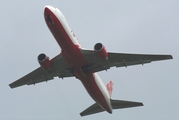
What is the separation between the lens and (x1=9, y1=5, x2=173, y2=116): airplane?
31.9 m

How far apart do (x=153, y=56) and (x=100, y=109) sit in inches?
416

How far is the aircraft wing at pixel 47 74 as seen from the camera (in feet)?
118

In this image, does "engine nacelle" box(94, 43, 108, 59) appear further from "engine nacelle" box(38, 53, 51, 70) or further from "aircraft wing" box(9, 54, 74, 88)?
"engine nacelle" box(38, 53, 51, 70)

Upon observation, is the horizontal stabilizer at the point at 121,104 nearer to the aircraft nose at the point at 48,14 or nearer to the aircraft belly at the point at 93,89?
the aircraft belly at the point at 93,89

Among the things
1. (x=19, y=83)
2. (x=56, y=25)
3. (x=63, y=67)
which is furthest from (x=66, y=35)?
(x=19, y=83)

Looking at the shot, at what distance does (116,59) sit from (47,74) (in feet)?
28.6

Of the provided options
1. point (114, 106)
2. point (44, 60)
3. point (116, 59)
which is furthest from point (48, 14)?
point (114, 106)

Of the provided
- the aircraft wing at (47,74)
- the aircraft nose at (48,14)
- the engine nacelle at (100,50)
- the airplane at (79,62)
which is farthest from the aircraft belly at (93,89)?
the aircraft nose at (48,14)

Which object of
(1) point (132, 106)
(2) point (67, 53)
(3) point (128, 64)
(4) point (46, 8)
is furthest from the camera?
(1) point (132, 106)

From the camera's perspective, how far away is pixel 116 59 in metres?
35.0

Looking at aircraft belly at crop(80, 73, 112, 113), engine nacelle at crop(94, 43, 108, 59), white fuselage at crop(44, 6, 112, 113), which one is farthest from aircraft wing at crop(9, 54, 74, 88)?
engine nacelle at crop(94, 43, 108, 59)

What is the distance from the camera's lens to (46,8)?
101ft

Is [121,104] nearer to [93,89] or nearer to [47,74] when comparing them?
[93,89]

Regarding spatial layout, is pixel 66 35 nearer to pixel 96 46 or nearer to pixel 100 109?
pixel 96 46
